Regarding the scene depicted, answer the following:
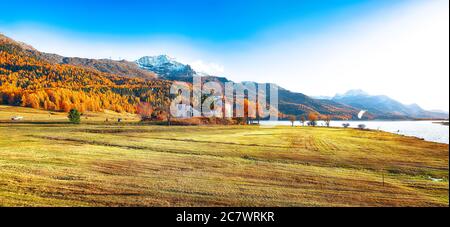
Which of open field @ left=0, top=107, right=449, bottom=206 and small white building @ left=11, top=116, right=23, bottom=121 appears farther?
small white building @ left=11, top=116, right=23, bottom=121

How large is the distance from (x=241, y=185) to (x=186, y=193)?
18.4 feet

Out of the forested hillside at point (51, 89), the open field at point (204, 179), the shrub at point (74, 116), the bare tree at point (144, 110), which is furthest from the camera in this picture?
the bare tree at point (144, 110)

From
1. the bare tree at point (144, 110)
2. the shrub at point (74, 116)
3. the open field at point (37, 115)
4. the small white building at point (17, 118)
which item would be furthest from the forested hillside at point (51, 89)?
the shrub at point (74, 116)

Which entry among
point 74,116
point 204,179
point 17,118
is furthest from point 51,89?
point 204,179

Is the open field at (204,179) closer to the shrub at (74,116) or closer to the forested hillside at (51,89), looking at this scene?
the shrub at (74,116)

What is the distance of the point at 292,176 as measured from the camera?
28.0 m

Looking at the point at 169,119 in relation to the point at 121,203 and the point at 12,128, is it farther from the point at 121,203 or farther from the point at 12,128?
the point at 121,203

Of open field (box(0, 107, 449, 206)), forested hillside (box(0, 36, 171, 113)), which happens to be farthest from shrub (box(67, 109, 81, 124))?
open field (box(0, 107, 449, 206))

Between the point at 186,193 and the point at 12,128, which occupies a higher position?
the point at 12,128

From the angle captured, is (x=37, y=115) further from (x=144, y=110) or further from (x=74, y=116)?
(x=144, y=110)

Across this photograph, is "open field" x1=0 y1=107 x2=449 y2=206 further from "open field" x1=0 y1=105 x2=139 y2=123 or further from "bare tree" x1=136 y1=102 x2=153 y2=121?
"bare tree" x1=136 y1=102 x2=153 y2=121

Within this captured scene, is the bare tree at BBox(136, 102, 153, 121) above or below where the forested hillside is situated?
below

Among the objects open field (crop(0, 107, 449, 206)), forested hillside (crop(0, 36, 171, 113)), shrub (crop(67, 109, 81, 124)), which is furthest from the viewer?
shrub (crop(67, 109, 81, 124))
